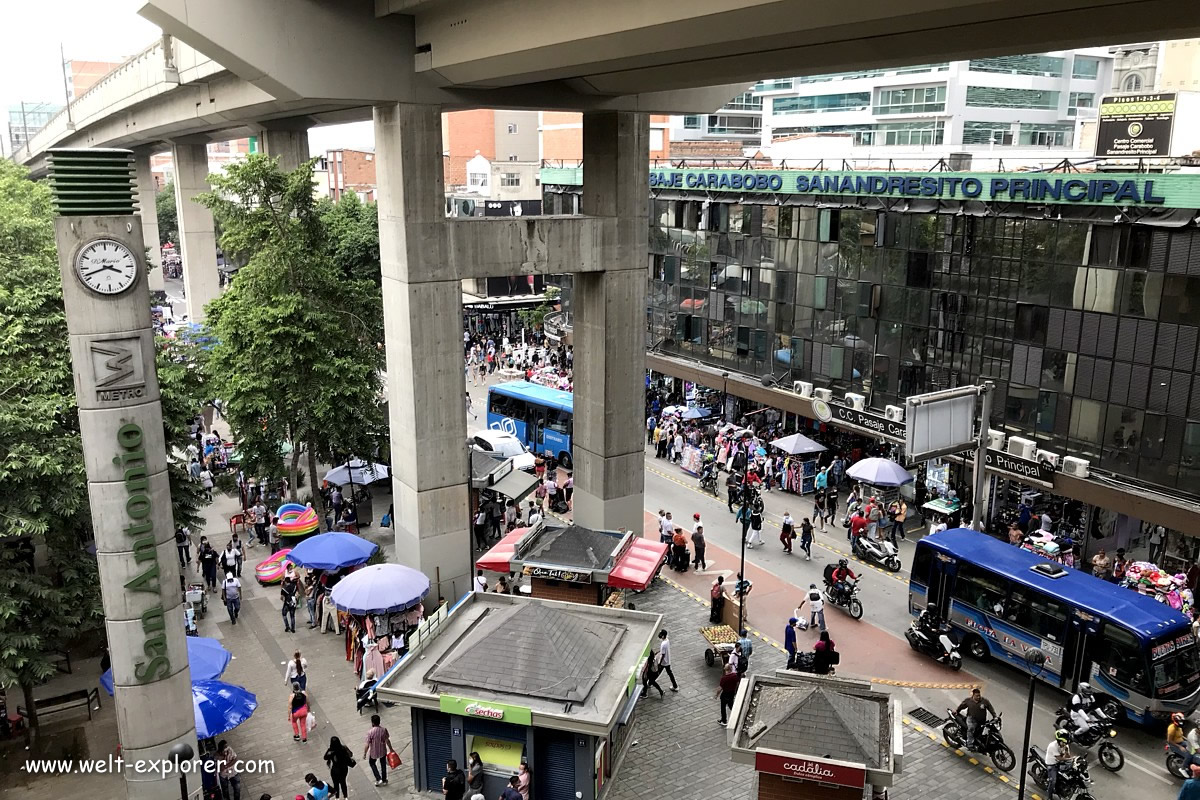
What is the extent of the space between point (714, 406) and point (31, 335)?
25054mm

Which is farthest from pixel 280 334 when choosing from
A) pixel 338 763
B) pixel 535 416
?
pixel 338 763

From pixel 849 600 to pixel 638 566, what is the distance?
5134 mm

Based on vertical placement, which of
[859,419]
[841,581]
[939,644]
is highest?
[859,419]

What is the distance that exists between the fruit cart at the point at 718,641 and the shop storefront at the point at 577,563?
1704 mm

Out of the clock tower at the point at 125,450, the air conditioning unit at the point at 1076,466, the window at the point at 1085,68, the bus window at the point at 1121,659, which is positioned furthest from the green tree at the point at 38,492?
the window at the point at 1085,68

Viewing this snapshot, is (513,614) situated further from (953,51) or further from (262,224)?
(262,224)

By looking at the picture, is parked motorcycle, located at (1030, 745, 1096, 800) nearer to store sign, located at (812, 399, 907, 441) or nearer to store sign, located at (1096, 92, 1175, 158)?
store sign, located at (812, 399, 907, 441)

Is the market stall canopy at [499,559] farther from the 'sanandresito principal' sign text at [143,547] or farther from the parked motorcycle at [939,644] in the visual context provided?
the parked motorcycle at [939,644]

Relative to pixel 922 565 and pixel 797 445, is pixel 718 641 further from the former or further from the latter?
pixel 797 445

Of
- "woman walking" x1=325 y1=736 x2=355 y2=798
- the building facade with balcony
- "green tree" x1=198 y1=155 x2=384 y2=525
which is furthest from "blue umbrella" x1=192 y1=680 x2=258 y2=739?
the building facade with balcony

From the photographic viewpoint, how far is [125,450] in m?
13.2

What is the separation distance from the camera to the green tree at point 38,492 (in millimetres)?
15505

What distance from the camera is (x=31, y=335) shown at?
59.9ft

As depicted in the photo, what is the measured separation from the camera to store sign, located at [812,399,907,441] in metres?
28.1
